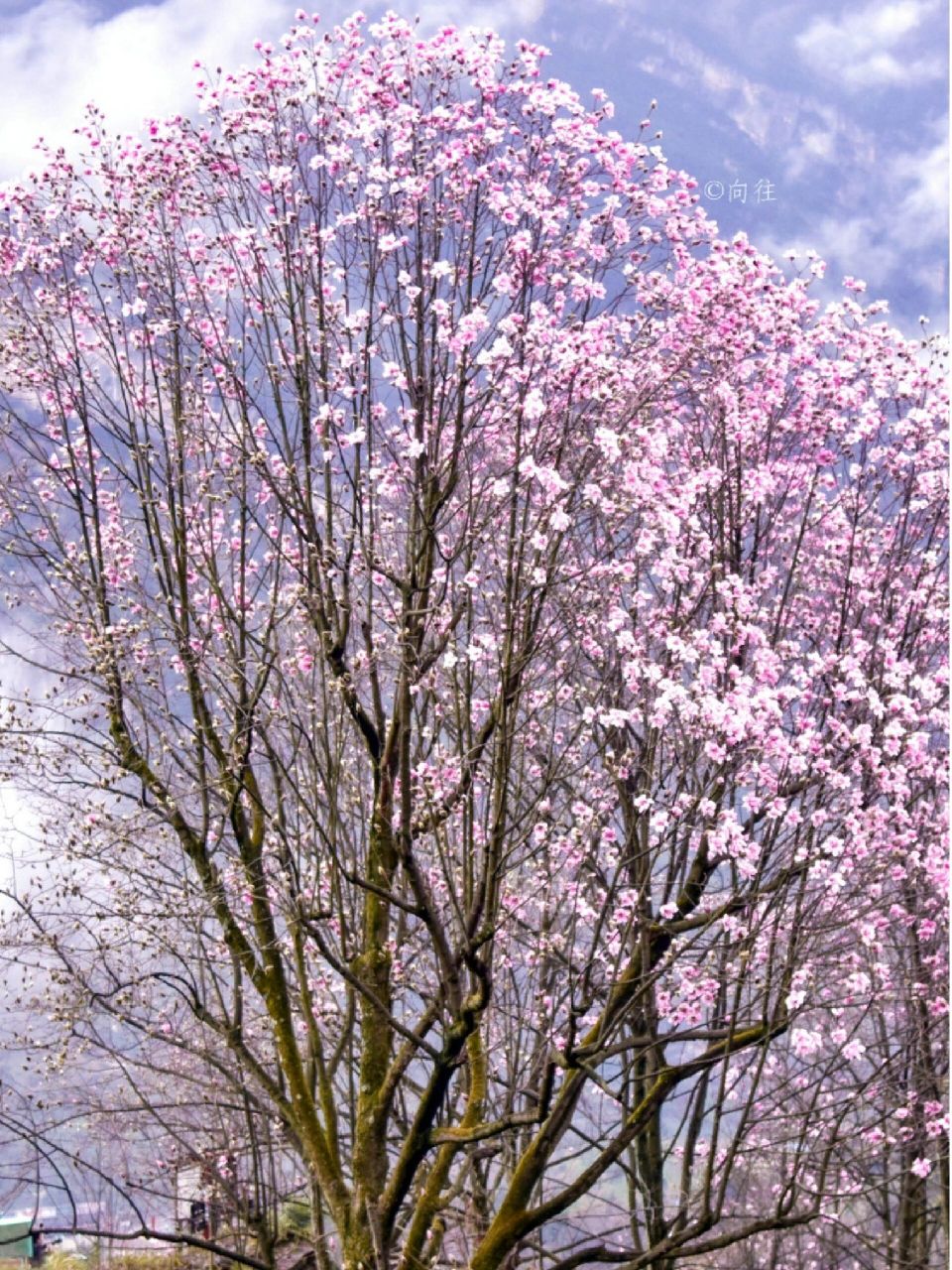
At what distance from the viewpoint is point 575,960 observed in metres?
10.5

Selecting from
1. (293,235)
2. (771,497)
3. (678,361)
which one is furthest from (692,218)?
(293,235)

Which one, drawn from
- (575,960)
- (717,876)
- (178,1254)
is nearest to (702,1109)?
(575,960)

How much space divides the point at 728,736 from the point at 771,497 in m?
2.37

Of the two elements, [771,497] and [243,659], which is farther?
[771,497]

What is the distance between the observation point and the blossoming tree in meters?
7.79

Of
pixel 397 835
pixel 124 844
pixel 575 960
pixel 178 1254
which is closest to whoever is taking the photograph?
pixel 397 835

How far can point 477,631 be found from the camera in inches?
385

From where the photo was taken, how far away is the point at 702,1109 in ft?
34.7

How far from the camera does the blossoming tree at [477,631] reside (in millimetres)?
7785

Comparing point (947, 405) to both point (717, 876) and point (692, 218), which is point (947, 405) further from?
point (717, 876)

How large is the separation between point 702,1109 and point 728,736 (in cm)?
421

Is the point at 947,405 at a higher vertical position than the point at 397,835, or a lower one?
higher

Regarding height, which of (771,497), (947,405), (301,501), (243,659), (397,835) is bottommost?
(397,835)

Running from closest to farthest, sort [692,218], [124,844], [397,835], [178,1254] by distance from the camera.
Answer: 1. [397,835]
2. [124,844]
3. [692,218]
4. [178,1254]
